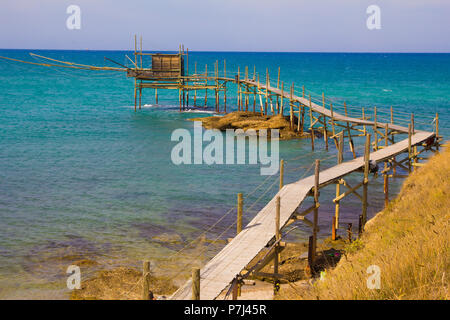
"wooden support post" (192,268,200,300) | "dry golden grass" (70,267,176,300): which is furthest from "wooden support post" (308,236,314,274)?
"wooden support post" (192,268,200,300)

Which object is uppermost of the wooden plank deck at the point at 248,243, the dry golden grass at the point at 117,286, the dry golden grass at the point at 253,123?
the dry golden grass at the point at 253,123

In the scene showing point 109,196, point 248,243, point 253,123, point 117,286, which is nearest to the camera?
point 248,243

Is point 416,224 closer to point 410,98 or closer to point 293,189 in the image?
point 293,189

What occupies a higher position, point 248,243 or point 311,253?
point 248,243

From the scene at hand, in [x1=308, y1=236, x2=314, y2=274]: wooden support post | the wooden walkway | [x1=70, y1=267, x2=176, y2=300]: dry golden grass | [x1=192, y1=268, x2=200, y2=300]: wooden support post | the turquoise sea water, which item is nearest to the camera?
[x1=192, y1=268, x2=200, y2=300]: wooden support post

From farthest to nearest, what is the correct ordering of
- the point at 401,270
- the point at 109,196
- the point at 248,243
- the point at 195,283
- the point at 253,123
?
the point at 253,123
the point at 109,196
the point at 248,243
the point at 195,283
the point at 401,270

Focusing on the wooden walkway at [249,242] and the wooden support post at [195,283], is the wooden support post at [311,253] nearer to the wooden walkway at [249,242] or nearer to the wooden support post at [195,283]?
the wooden walkway at [249,242]

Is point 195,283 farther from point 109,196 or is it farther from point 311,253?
point 109,196

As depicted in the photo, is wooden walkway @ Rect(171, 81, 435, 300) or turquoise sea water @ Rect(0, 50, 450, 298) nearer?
wooden walkway @ Rect(171, 81, 435, 300)

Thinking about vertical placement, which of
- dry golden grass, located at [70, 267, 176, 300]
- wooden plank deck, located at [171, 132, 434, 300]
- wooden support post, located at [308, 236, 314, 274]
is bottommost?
dry golden grass, located at [70, 267, 176, 300]

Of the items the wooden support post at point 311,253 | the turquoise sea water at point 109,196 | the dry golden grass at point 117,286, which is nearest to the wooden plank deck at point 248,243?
the wooden support post at point 311,253

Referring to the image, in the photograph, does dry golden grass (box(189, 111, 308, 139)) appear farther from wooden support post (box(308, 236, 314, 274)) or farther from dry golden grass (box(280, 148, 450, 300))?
dry golden grass (box(280, 148, 450, 300))

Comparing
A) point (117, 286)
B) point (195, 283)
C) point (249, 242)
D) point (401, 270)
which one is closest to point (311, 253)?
point (249, 242)
